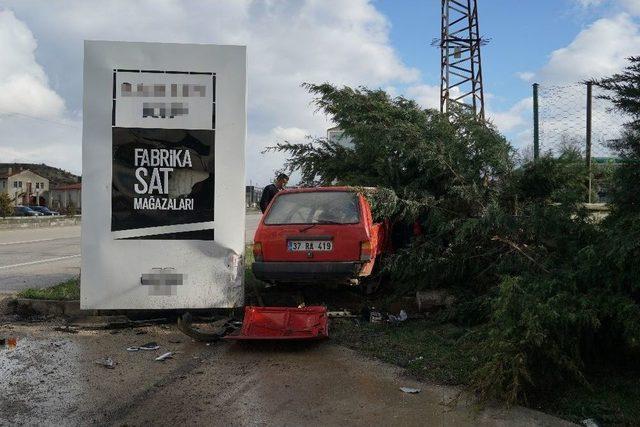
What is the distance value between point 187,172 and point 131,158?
639 millimetres

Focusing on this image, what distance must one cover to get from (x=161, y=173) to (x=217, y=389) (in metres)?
2.97

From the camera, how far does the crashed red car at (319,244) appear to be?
692cm

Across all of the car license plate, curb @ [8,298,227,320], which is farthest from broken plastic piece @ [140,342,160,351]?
the car license plate

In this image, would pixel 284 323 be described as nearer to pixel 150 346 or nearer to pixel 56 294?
pixel 150 346

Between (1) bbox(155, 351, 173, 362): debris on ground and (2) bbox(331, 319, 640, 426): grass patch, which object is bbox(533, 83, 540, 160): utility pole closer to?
(2) bbox(331, 319, 640, 426): grass patch

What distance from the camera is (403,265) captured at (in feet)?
22.8

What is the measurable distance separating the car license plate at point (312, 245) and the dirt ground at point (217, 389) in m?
1.38

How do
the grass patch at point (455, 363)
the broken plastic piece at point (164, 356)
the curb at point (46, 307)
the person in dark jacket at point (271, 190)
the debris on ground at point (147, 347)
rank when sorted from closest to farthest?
the grass patch at point (455, 363)
the broken plastic piece at point (164, 356)
the debris on ground at point (147, 347)
the curb at point (46, 307)
the person in dark jacket at point (271, 190)

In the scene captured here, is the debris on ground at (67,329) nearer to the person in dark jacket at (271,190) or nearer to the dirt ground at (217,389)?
the dirt ground at (217,389)

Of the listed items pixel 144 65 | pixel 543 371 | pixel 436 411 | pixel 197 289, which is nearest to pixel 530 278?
pixel 543 371

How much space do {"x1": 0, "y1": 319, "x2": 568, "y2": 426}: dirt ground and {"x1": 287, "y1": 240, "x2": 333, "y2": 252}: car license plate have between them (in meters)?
1.38

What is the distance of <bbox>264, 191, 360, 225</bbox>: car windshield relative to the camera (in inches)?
285

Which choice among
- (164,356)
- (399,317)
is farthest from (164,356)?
(399,317)

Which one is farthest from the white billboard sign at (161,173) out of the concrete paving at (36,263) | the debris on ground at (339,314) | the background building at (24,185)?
the background building at (24,185)
